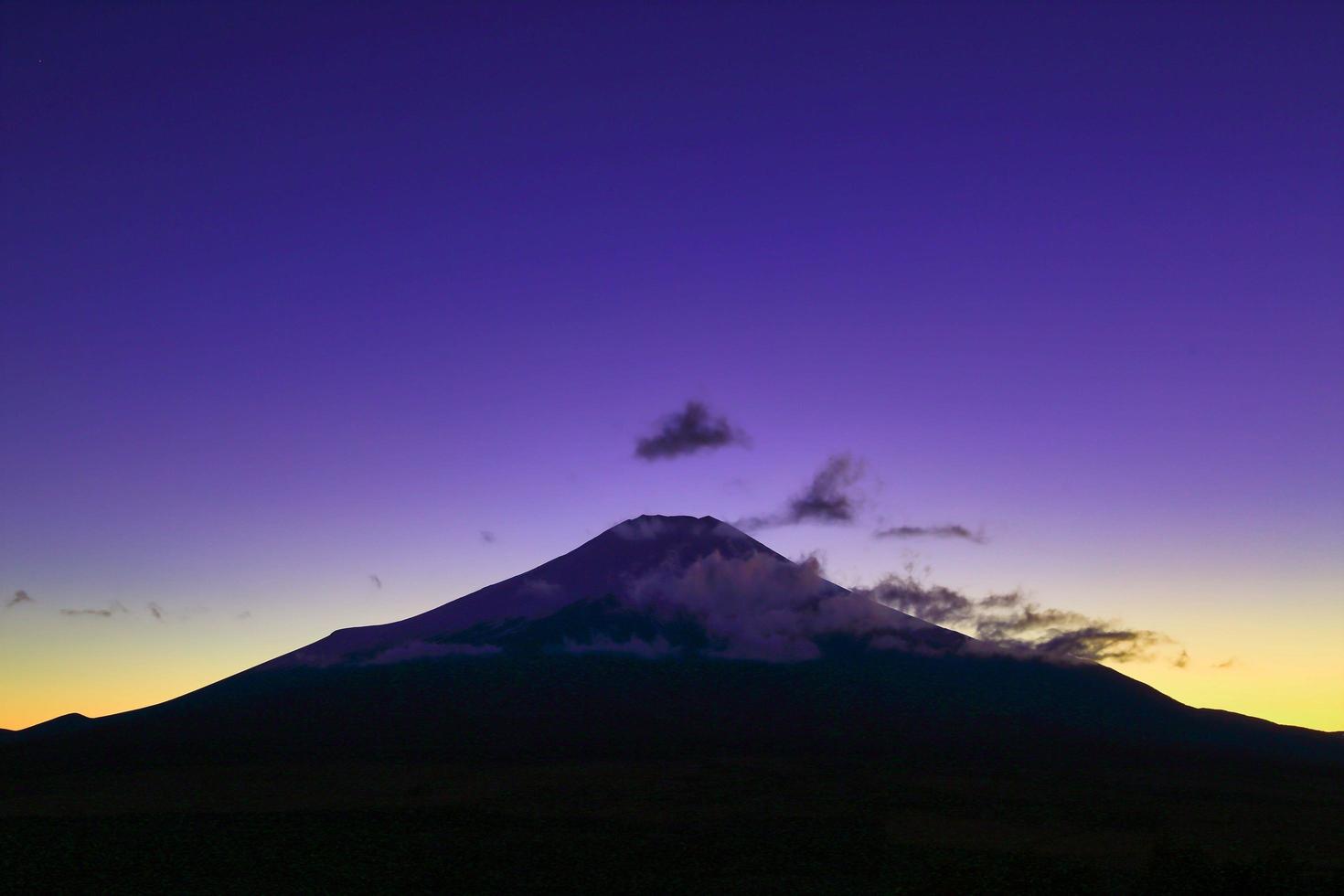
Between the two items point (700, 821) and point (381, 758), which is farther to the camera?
point (381, 758)

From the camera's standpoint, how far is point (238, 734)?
578 ft

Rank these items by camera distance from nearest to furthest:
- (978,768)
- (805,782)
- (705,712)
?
(805,782)
(978,768)
(705,712)

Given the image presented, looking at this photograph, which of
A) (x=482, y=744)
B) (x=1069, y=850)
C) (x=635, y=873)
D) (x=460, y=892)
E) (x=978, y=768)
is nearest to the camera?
(x=460, y=892)

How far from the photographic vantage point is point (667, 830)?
320 feet

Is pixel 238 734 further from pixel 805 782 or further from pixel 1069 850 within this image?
pixel 1069 850

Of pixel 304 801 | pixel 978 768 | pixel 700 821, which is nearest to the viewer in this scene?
pixel 700 821

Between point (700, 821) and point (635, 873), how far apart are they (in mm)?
24715

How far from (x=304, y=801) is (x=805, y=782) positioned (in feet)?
184

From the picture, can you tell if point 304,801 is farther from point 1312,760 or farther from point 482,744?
point 1312,760

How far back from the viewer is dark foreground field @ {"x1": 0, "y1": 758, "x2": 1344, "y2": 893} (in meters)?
75.4

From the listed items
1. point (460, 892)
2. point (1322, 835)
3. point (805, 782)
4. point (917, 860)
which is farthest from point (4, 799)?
point (1322, 835)

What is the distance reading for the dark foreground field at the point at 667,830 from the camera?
75438 millimetres

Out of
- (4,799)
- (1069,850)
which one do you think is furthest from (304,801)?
(1069,850)

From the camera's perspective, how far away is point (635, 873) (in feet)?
260
